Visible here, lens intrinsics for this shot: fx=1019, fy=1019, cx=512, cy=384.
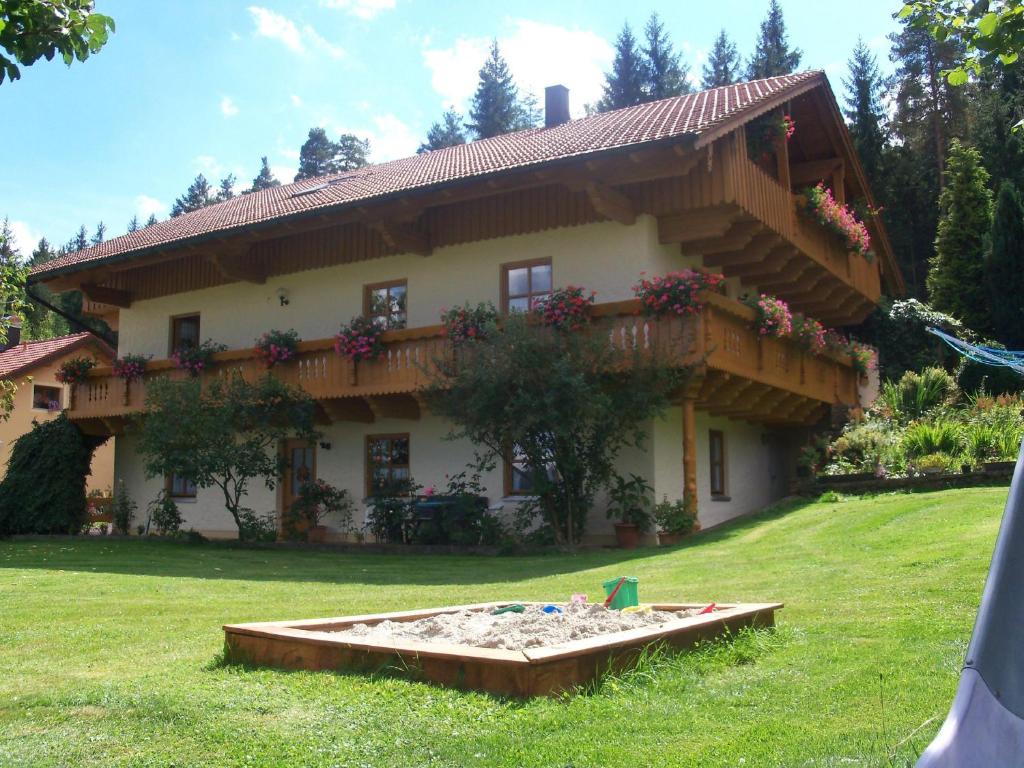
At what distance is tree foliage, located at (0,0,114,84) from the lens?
5445 millimetres

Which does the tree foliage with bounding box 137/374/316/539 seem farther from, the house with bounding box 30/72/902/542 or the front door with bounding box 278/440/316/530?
the front door with bounding box 278/440/316/530

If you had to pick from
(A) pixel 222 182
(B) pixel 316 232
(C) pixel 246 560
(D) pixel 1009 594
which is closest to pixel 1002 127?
(B) pixel 316 232

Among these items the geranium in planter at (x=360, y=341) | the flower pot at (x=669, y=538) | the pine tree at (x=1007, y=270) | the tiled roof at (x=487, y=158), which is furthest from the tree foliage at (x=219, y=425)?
the pine tree at (x=1007, y=270)

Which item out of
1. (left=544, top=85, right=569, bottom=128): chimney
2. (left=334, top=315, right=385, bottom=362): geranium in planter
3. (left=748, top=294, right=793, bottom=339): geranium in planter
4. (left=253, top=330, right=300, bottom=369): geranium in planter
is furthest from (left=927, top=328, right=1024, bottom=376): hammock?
(left=253, top=330, right=300, bottom=369): geranium in planter

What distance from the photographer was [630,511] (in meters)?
16.7

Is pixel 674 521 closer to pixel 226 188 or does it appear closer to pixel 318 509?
pixel 318 509

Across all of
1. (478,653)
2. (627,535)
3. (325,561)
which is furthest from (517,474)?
(478,653)

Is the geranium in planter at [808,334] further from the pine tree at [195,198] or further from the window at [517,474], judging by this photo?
the pine tree at [195,198]

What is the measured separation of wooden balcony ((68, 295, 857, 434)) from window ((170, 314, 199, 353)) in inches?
89.0

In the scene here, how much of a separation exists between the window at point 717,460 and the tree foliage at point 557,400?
394 centimetres

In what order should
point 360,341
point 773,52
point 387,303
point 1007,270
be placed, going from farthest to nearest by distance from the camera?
1. point 773,52
2. point 1007,270
3. point 387,303
4. point 360,341

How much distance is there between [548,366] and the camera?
1545 cm

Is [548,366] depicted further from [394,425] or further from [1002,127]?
[1002,127]

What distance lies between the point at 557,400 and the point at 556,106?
1135 cm
